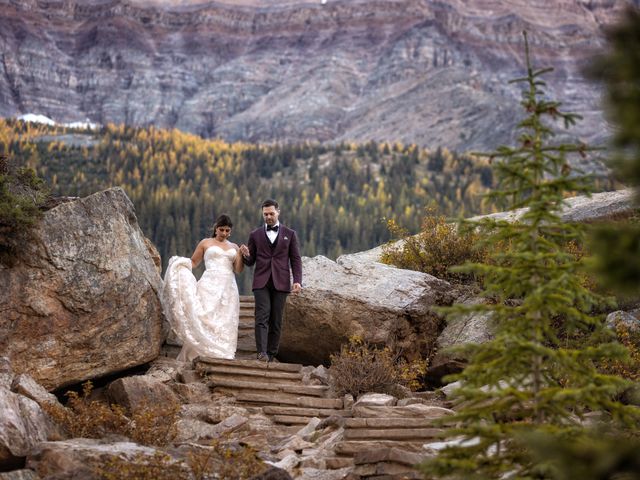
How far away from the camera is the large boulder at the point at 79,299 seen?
10008mm

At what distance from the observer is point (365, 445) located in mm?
7816

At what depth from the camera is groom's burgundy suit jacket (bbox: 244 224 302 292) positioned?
11805 mm

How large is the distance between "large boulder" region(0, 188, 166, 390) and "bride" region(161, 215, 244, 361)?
0.71 metres

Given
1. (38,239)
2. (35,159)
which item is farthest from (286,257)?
(35,159)

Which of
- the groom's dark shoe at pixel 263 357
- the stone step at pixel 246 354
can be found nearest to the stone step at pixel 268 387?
the groom's dark shoe at pixel 263 357

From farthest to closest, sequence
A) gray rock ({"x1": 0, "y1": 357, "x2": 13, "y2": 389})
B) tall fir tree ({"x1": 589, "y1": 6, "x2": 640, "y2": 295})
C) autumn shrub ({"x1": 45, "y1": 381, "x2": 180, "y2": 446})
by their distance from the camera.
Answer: gray rock ({"x1": 0, "y1": 357, "x2": 13, "y2": 389})
autumn shrub ({"x1": 45, "y1": 381, "x2": 180, "y2": 446})
tall fir tree ({"x1": 589, "y1": 6, "x2": 640, "y2": 295})

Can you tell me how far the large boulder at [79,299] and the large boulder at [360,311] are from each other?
208 cm

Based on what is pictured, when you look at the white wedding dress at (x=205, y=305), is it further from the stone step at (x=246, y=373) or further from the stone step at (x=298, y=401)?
the stone step at (x=298, y=401)

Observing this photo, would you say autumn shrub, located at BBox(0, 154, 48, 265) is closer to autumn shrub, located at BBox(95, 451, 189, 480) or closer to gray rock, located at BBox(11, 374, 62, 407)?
gray rock, located at BBox(11, 374, 62, 407)

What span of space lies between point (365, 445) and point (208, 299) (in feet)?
16.3

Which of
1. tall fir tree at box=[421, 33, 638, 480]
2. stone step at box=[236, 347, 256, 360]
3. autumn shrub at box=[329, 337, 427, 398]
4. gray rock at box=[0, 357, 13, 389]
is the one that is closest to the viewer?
tall fir tree at box=[421, 33, 638, 480]

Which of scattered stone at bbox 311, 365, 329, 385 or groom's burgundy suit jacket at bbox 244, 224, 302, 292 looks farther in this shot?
groom's burgundy suit jacket at bbox 244, 224, 302, 292

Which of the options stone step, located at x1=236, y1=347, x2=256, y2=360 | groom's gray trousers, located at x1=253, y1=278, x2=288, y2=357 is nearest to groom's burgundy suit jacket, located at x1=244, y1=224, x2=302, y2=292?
groom's gray trousers, located at x1=253, y1=278, x2=288, y2=357

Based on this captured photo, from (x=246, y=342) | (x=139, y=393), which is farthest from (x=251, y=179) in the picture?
(x=139, y=393)
